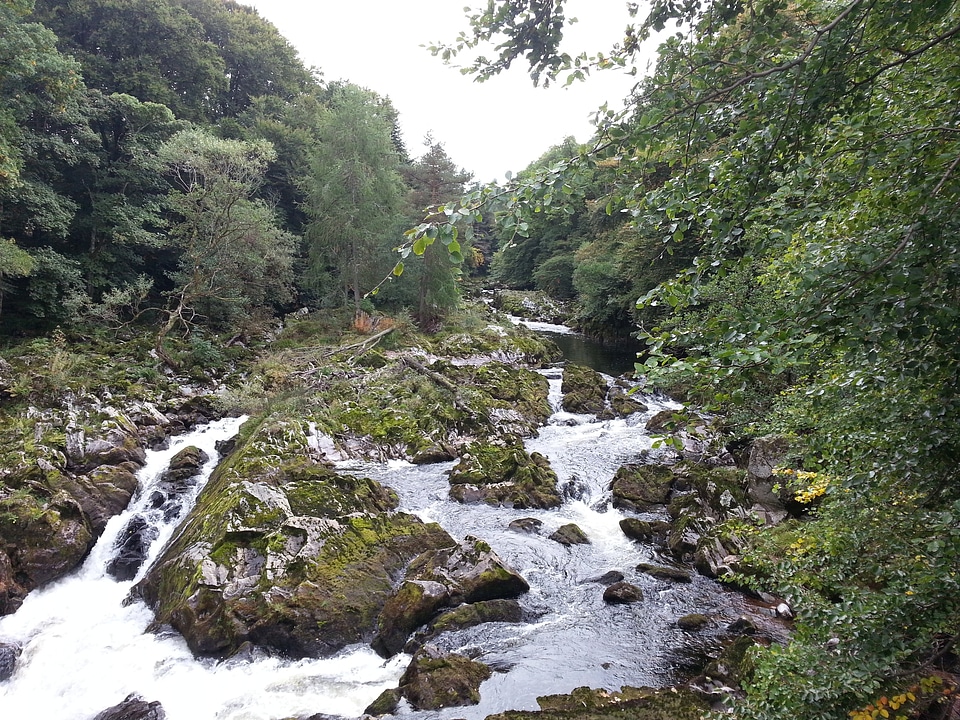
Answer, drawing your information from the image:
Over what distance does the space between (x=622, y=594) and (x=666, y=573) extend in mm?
1045

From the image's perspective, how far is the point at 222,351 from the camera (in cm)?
2014

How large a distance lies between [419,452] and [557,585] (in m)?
6.16

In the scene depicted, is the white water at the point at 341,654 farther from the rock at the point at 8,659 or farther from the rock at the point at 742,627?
the rock at the point at 742,627

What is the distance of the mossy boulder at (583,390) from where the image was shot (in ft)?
60.1

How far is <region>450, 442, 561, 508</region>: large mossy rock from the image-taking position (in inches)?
473

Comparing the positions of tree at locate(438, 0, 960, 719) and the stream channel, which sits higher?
tree at locate(438, 0, 960, 719)

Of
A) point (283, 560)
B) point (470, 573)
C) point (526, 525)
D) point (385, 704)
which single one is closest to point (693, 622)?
point (470, 573)

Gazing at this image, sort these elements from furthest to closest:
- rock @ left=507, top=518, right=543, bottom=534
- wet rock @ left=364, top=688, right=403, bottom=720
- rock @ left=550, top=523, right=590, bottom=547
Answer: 1. rock @ left=507, top=518, right=543, bottom=534
2. rock @ left=550, top=523, right=590, bottom=547
3. wet rock @ left=364, top=688, right=403, bottom=720

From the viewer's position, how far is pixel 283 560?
8.54m

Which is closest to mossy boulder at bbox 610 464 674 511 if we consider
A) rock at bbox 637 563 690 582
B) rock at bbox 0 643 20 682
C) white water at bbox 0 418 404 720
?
rock at bbox 637 563 690 582

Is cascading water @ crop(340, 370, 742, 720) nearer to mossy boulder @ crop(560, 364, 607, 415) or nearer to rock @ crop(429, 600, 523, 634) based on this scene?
rock @ crop(429, 600, 523, 634)

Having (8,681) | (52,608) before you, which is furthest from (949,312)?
(52,608)

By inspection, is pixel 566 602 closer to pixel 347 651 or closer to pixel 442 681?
pixel 442 681

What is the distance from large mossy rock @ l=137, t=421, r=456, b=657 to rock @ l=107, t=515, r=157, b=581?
79 cm
